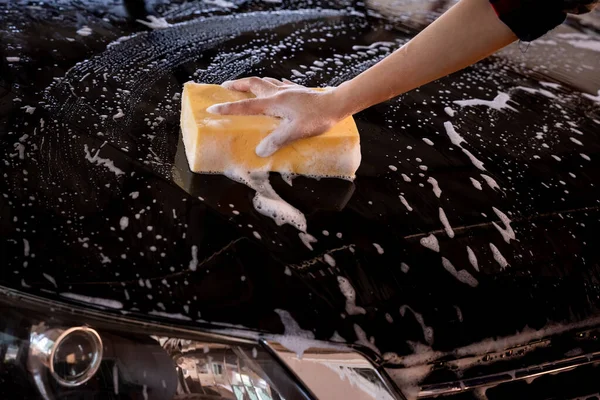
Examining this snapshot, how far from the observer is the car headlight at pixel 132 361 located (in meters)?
0.78

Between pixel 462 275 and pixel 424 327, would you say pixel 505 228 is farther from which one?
pixel 424 327

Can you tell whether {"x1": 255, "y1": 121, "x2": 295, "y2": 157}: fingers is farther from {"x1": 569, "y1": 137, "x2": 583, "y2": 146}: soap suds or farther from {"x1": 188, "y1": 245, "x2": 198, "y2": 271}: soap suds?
{"x1": 569, "y1": 137, "x2": 583, "y2": 146}: soap suds

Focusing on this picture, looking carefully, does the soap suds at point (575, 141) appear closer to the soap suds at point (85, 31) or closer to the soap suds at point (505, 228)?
the soap suds at point (505, 228)

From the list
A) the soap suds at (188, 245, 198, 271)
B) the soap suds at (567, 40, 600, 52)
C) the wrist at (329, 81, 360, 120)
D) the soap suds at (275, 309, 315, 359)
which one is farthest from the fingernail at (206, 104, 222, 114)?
the soap suds at (567, 40, 600, 52)

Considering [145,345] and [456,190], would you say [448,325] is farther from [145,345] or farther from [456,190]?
[145,345]

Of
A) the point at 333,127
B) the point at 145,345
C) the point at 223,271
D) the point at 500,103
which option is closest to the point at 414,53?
the point at 333,127

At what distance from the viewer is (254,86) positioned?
48.4 inches

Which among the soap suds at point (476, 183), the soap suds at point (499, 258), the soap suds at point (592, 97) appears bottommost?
the soap suds at point (592, 97)

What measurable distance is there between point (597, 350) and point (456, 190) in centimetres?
37

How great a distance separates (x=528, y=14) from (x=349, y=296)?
0.60m

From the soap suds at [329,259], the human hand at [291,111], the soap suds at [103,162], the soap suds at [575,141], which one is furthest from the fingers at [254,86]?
the soap suds at [575,141]

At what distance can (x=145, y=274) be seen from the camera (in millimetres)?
841

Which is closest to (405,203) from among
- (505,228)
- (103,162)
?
(505,228)

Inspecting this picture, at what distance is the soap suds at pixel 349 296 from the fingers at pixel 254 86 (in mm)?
467
